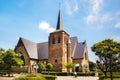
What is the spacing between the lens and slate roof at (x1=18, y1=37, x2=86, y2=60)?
5391 cm

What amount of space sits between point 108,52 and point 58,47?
2850cm

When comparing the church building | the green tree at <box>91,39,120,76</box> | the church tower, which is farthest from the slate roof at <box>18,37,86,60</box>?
the green tree at <box>91,39,120,76</box>

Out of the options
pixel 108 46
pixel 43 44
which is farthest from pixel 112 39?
pixel 43 44

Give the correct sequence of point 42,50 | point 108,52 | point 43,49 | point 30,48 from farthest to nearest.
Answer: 1. point 43,49
2. point 42,50
3. point 30,48
4. point 108,52

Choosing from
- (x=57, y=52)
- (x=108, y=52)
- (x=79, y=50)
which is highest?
(x=79, y=50)

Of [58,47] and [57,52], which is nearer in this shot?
[57,52]

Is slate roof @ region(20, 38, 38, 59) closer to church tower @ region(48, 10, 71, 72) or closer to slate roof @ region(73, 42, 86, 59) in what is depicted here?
church tower @ region(48, 10, 71, 72)

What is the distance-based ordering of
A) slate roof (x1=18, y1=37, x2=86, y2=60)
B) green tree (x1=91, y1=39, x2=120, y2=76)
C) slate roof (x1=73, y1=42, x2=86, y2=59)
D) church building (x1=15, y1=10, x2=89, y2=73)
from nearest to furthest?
green tree (x1=91, y1=39, x2=120, y2=76), church building (x1=15, y1=10, x2=89, y2=73), slate roof (x1=73, y1=42, x2=86, y2=59), slate roof (x1=18, y1=37, x2=86, y2=60)

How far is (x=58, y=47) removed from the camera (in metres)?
51.8

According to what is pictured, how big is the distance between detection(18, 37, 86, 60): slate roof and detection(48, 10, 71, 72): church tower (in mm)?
3349

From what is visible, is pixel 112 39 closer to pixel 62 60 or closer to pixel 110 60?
pixel 110 60

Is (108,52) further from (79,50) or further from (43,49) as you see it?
(43,49)

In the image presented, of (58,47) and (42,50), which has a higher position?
(58,47)

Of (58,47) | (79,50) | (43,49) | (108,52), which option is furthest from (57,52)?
(108,52)
